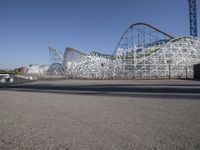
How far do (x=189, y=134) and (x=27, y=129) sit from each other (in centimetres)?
321

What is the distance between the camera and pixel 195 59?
6166 cm

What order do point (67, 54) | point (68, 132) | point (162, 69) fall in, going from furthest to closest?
point (67, 54), point (162, 69), point (68, 132)

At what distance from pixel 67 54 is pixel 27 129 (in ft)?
308

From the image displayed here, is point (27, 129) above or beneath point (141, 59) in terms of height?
beneath

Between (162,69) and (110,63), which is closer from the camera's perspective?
(162,69)

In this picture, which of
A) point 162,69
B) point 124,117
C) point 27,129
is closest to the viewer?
point 27,129

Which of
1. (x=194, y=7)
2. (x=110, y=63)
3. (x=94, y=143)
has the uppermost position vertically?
(x=194, y=7)

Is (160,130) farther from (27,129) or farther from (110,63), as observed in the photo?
(110,63)

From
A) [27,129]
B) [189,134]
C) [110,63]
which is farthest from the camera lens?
[110,63]

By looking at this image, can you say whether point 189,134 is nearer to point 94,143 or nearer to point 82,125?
point 94,143

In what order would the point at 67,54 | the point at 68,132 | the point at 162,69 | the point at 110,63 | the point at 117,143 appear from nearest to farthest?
the point at 117,143
the point at 68,132
the point at 162,69
the point at 110,63
the point at 67,54

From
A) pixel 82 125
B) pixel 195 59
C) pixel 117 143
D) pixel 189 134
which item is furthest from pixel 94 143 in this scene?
pixel 195 59

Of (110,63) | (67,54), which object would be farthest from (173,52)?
(67,54)

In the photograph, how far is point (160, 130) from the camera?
4.67 meters
